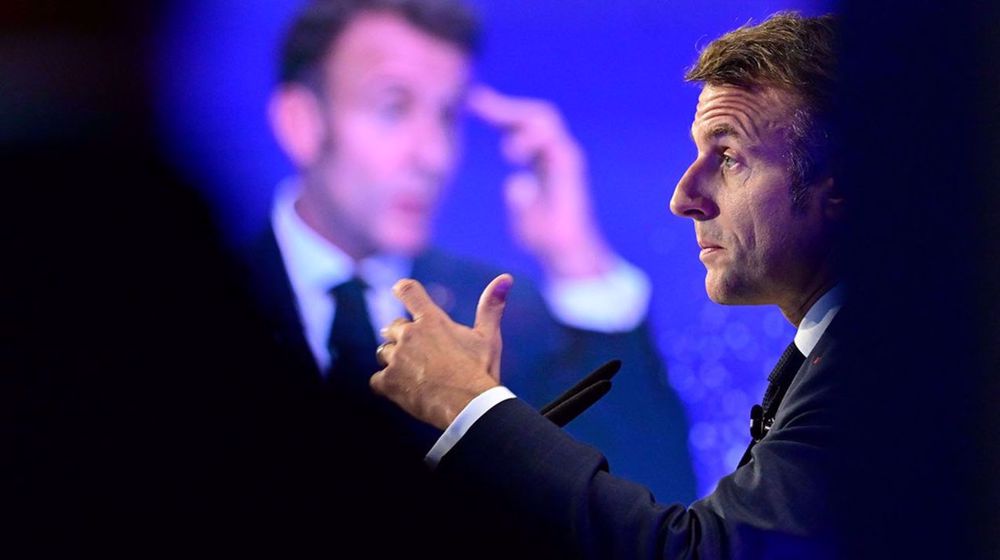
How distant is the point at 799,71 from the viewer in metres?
1.12

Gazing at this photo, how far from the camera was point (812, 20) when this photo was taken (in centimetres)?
116

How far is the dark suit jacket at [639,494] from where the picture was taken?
911 mm

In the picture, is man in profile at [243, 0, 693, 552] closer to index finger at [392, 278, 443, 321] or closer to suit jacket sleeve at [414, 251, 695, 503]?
suit jacket sleeve at [414, 251, 695, 503]

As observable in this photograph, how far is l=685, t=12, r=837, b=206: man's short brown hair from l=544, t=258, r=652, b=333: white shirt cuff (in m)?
0.24

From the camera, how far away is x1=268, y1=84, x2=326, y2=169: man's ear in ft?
3.87

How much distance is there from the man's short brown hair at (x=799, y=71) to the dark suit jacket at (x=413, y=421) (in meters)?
0.30

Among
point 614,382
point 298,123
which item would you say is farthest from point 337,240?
point 614,382

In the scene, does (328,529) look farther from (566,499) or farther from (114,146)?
(114,146)

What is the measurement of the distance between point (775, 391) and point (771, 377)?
0.9 inches

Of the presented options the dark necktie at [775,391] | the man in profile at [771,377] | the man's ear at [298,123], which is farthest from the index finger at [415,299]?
the dark necktie at [775,391]

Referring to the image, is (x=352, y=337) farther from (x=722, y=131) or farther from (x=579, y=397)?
(x=722, y=131)

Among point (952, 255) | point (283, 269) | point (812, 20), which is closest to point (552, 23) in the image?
point (812, 20)

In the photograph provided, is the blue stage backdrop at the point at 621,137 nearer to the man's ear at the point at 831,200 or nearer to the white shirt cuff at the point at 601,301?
the white shirt cuff at the point at 601,301

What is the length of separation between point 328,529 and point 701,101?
665 mm
